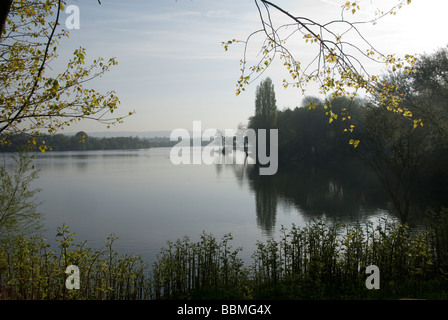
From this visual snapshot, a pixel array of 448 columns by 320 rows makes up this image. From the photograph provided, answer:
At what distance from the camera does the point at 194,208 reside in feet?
82.1

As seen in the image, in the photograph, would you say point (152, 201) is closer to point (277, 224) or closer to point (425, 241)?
point (277, 224)

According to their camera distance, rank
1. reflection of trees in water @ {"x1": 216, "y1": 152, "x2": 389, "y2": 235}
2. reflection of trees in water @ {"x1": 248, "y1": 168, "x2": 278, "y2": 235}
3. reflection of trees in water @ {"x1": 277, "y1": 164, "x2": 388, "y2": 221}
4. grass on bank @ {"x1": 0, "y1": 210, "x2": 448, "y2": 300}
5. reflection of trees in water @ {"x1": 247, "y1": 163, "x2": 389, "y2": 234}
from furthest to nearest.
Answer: reflection of trees in water @ {"x1": 277, "y1": 164, "x2": 388, "y2": 221}
reflection of trees in water @ {"x1": 247, "y1": 163, "x2": 389, "y2": 234}
reflection of trees in water @ {"x1": 216, "y1": 152, "x2": 389, "y2": 235}
reflection of trees in water @ {"x1": 248, "y1": 168, "x2": 278, "y2": 235}
grass on bank @ {"x1": 0, "y1": 210, "x2": 448, "y2": 300}

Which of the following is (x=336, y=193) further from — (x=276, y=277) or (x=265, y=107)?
(x=265, y=107)

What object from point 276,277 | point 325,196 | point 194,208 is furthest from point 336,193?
point 276,277

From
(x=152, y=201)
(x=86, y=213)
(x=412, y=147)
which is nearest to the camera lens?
(x=412, y=147)

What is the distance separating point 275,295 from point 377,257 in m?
2.37

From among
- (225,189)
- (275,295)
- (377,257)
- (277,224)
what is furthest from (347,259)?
(225,189)

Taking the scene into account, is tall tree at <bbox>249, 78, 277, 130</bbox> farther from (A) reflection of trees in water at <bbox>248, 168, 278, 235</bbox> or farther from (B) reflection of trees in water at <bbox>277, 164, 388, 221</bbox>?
(A) reflection of trees in water at <bbox>248, 168, 278, 235</bbox>

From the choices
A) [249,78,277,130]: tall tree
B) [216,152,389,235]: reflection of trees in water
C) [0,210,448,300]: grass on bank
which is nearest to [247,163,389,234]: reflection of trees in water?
[216,152,389,235]: reflection of trees in water

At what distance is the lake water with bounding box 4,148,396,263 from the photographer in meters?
17.5

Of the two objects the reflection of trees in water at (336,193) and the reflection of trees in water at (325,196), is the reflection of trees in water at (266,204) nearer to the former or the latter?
the reflection of trees in water at (325,196)

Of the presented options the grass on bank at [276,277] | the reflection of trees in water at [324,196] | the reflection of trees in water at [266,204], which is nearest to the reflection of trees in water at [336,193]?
the reflection of trees in water at [324,196]

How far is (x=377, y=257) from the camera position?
768cm
